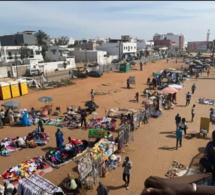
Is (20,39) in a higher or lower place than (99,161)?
higher

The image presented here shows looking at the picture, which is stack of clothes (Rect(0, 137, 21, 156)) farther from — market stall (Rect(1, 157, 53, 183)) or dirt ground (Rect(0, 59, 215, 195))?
market stall (Rect(1, 157, 53, 183))

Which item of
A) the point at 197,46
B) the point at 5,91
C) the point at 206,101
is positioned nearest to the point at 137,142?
the point at 206,101

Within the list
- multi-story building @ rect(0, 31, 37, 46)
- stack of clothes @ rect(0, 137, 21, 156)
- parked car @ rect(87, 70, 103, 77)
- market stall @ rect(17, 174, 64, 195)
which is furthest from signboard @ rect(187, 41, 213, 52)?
market stall @ rect(17, 174, 64, 195)

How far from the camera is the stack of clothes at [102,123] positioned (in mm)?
16047

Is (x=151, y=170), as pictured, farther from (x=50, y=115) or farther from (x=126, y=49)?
(x=126, y=49)

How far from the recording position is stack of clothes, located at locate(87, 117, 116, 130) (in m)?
16.0

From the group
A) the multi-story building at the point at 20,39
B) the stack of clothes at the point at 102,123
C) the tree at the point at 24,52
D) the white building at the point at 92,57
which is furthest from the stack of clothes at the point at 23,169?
the multi-story building at the point at 20,39

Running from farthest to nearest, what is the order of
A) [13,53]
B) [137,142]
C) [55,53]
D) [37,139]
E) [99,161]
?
1. [55,53]
2. [13,53]
3. [37,139]
4. [137,142]
5. [99,161]

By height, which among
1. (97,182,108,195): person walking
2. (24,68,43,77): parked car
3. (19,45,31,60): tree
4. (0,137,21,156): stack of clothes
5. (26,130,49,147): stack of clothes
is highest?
(19,45,31,60): tree

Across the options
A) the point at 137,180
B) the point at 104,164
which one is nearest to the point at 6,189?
the point at 104,164

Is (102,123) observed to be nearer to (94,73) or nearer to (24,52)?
(94,73)

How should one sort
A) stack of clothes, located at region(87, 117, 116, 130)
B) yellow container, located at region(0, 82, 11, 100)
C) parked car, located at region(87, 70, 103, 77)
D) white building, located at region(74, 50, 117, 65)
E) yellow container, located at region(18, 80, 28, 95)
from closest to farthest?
stack of clothes, located at region(87, 117, 116, 130), yellow container, located at region(0, 82, 11, 100), yellow container, located at region(18, 80, 28, 95), parked car, located at region(87, 70, 103, 77), white building, located at region(74, 50, 117, 65)

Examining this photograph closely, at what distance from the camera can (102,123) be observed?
16.8m

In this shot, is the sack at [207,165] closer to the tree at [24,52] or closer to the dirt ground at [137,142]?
the dirt ground at [137,142]
